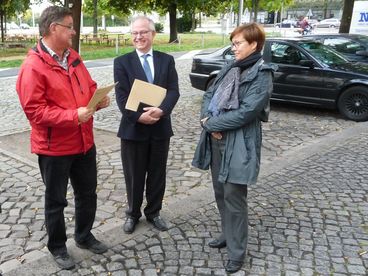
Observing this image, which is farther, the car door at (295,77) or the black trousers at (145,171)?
the car door at (295,77)

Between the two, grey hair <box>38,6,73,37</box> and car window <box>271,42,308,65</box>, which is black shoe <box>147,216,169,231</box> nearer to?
grey hair <box>38,6,73,37</box>

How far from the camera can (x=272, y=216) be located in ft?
14.8

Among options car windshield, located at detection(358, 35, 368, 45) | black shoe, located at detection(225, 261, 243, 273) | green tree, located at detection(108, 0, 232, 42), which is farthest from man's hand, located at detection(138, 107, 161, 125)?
green tree, located at detection(108, 0, 232, 42)

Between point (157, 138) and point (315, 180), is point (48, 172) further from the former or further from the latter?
point (315, 180)

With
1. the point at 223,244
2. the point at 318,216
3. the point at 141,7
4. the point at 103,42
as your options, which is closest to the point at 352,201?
the point at 318,216

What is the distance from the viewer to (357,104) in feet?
29.1

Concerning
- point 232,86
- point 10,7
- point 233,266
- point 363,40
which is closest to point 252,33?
point 232,86

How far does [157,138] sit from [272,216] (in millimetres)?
1494

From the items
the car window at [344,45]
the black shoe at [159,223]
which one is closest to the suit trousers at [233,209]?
the black shoe at [159,223]

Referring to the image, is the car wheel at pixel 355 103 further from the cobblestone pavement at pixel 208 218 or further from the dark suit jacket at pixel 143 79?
the dark suit jacket at pixel 143 79

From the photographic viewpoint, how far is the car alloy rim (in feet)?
29.0

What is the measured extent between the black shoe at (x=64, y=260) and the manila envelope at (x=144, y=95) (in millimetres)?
1251

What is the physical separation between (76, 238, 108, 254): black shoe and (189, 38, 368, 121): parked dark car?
659 centimetres

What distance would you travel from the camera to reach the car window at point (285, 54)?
371 inches
